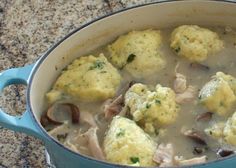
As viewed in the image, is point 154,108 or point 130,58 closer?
point 154,108

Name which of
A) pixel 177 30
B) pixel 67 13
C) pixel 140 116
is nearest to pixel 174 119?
pixel 140 116

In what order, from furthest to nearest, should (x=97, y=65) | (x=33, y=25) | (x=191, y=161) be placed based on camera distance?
(x=33, y=25), (x=97, y=65), (x=191, y=161)

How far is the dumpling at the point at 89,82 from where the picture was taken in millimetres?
1206

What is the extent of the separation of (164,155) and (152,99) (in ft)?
0.40

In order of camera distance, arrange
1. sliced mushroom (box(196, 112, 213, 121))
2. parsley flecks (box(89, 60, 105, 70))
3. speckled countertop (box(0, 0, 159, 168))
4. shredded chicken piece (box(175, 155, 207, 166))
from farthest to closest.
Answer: speckled countertop (box(0, 0, 159, 168))
parsley flecks (box(89, 60, 105, 70))
sliced mushroom (box(196, 112, 213, 121))
shredded chicken piece (box(175, 155, 207, 166))

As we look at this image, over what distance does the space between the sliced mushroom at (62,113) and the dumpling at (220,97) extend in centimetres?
24

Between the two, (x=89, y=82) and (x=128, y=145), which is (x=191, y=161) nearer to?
(x=128, y=145)

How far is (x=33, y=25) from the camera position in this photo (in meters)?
1.66

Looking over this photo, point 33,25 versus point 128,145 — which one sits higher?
point 128,145

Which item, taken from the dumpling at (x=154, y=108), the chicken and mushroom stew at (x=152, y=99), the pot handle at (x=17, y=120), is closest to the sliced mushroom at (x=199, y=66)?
the chicken and mushroom stew at (x=152, y=99)

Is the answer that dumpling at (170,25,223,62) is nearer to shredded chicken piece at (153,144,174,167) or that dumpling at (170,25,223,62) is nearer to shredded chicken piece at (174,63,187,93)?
shredded chicken piece at (174,63,187,93)

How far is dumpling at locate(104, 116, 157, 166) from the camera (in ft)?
3.43

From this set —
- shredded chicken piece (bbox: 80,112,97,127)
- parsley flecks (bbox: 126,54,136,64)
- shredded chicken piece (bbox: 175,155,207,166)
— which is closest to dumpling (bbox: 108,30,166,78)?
parsley flecks (bbox: 126,54,136,64)

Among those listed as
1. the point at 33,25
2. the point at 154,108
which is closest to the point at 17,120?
the point at 154,108
